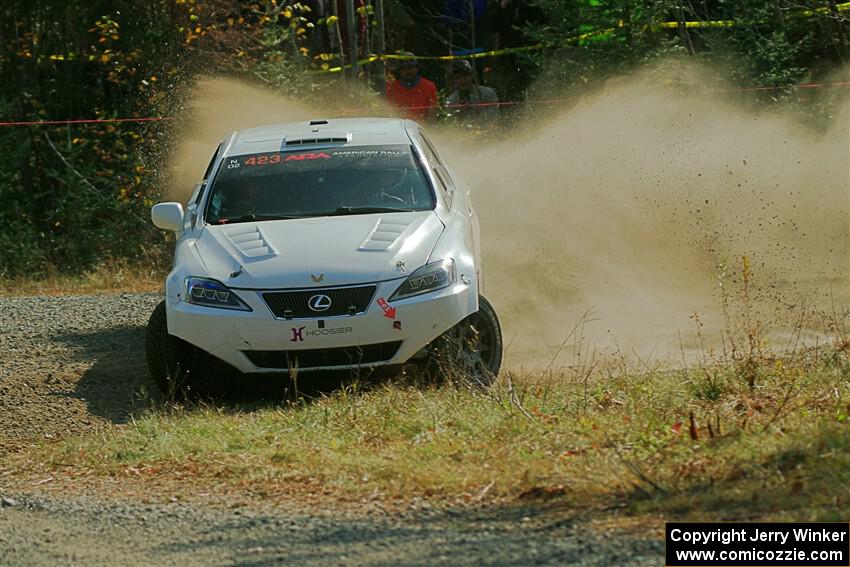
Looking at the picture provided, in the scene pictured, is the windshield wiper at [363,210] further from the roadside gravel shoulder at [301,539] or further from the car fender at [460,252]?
the roadside gravel shoulder at [301,539]

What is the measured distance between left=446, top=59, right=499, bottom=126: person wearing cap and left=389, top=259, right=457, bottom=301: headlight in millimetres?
8249

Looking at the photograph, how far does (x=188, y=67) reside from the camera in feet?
55.9

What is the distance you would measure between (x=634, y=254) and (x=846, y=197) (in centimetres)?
254

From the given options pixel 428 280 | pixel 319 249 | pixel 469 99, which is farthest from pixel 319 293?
pixel 469 99

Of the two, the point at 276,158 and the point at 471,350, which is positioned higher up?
the point at 276,158

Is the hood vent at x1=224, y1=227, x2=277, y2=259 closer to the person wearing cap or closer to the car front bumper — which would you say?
the car front bumper

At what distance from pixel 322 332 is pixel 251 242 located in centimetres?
93

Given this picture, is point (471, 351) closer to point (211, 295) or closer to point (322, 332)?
point (322, 332)

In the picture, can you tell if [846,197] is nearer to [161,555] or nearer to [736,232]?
[736,232]

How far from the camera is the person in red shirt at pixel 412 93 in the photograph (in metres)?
16.9

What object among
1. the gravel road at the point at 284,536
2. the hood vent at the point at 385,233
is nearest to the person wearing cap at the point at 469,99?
the hood vent at the point at 385,233

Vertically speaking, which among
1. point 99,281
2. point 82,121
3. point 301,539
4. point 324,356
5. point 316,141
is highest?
point 316,141

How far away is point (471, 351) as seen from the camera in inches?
335

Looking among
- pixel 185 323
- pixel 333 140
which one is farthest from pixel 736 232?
pixel 185 323
